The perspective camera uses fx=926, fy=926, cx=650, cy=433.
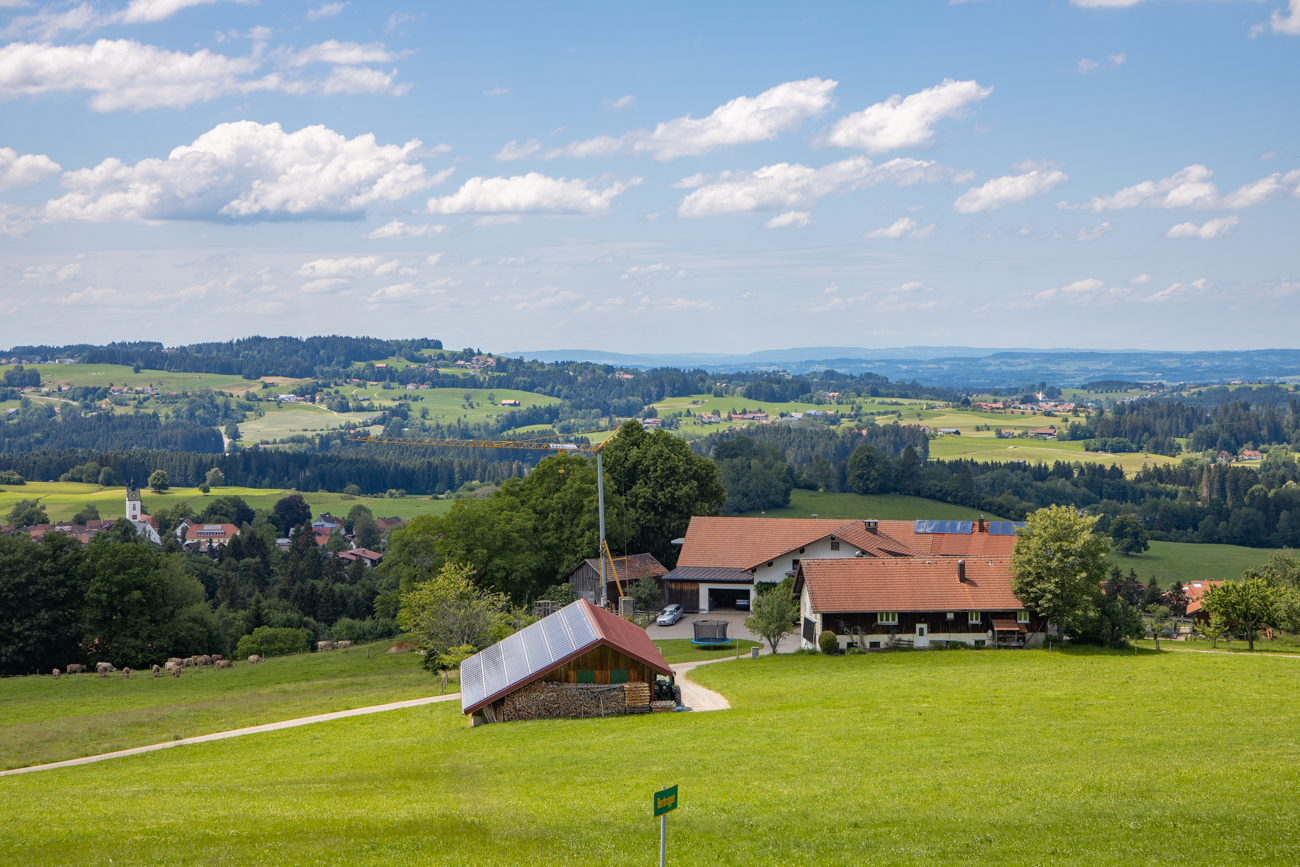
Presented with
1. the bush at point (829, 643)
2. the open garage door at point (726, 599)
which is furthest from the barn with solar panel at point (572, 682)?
the open garage door at point (726, 599)

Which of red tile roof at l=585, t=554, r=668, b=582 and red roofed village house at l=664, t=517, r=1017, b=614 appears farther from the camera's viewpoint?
red tile roof at l=585, t=554, r=668, b=582

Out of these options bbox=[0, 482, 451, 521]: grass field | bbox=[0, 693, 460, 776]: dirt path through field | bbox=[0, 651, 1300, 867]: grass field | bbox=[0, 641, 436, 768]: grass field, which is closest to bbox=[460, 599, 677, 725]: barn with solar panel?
bbox=[0, 651, 1300, 867]: grass field

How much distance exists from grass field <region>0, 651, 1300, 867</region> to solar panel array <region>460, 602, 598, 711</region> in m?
1.63

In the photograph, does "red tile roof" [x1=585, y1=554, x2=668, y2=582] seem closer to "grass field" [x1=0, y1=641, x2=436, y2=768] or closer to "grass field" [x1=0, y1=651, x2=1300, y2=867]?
"grass field" [x1=0, y1=641, x2=436, y2=768]

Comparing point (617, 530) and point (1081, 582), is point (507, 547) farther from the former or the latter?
point (1081, 582)

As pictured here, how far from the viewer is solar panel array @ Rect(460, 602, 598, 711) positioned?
31.8 metres

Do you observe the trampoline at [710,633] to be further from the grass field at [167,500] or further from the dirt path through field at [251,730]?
the grass field at [167,500]

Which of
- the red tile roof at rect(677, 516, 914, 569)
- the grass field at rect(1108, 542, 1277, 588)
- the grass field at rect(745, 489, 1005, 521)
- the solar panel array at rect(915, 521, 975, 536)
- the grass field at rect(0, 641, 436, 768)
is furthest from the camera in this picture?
the grass field at rect(745, 489, 1005, 521)

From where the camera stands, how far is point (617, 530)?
66.2 m

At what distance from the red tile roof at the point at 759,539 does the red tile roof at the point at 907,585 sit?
1099 cm

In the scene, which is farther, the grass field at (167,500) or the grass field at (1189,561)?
the grass field at (167,500)

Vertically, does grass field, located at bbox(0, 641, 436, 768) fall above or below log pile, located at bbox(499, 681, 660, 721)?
below

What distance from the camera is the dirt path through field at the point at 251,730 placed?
2894cm

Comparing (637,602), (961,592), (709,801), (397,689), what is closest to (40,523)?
(637,602)
